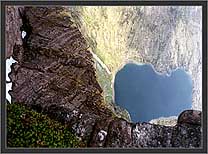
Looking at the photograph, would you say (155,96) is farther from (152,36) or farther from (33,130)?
(33,130)

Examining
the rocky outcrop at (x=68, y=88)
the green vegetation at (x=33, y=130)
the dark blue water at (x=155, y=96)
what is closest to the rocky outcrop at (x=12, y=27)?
the rocky outcrop at (x=68, y=88)

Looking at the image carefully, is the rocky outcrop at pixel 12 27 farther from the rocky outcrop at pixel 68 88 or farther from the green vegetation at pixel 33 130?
the green vegetation at pixel 33 130

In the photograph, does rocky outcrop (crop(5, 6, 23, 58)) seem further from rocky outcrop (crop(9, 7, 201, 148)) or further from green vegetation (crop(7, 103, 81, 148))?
green vegetation (crop(7, 103, 81, 148))

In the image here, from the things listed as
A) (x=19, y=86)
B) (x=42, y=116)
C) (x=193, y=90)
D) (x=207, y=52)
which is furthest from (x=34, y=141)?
(x=207, y=52)

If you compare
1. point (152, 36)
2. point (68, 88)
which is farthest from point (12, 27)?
point (152, 36)

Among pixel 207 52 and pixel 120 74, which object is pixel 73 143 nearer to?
pixel 120 74

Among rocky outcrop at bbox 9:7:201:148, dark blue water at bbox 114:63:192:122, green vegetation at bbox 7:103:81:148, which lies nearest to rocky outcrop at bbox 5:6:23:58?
rocky outcrop at bbox 9:7:201:148
